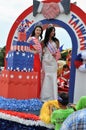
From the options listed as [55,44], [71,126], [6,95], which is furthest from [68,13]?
[71,126]

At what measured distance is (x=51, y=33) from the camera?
24.1 ft

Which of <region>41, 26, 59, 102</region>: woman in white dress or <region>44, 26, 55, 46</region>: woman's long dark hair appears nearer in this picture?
<region>44, 26, 55, 46</region>: woman's long dark hair

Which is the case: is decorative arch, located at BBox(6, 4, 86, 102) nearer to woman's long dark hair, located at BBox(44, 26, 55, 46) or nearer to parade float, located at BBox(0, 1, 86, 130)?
parade float, located at BBox(0, 1, 86, 130)

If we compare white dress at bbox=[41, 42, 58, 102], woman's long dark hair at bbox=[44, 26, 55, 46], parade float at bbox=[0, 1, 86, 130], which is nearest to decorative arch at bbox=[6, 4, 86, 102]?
parade float at bbox=[0, 1, 86, 130]

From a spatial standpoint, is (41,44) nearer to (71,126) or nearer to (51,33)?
(51,33)

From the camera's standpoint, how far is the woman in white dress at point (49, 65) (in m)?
7.41

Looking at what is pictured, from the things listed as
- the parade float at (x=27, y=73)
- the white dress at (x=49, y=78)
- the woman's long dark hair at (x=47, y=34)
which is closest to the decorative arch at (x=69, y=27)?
the parade float at (x=27, y=73)

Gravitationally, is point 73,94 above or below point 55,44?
below

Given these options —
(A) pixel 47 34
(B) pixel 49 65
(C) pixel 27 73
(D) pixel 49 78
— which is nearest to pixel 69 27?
(A) pixel 47 34

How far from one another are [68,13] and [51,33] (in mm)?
947

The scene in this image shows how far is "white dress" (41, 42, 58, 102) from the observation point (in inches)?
296

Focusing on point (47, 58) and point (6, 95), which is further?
point (47, 58)

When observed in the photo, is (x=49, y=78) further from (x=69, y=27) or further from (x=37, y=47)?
(x=69, y=27)

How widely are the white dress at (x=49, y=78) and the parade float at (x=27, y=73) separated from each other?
0.58 m
